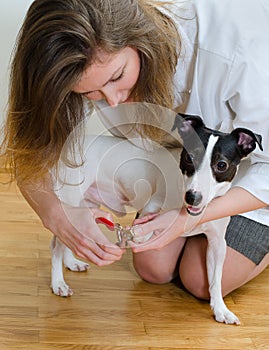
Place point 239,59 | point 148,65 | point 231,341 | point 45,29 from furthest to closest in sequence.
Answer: point 231,341
point 239,59
point 148,65
point 45,29

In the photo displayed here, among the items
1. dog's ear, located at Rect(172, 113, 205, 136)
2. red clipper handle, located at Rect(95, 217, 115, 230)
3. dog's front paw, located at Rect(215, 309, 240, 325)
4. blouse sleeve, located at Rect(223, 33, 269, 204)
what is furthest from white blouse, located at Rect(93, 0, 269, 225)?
dog's front paw, located at Rect(215, 309, 240, 325)

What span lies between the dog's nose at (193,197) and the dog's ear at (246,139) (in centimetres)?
16

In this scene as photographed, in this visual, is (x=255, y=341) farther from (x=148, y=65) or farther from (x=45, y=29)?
(x=45, y=29)

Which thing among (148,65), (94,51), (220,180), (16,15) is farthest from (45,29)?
(16,15)

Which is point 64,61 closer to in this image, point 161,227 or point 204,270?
point 161,227

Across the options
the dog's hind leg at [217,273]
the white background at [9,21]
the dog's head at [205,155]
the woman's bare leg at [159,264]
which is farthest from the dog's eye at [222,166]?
the white background at [9,21]

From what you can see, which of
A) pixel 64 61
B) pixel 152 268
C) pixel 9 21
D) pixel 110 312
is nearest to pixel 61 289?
pixel 110 312

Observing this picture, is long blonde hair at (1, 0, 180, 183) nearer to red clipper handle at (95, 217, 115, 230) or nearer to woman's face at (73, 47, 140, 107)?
woman's face at (73, 47, 140, 107)

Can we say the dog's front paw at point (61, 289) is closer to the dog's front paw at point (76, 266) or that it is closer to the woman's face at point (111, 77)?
the dog's front paw at point (76, 266)

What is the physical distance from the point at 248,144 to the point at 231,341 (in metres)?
0.51

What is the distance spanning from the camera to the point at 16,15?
275cm

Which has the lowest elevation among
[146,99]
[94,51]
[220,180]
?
[220,180]

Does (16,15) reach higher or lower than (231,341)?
higher

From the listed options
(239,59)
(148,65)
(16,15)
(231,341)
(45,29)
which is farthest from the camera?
(16,15)
